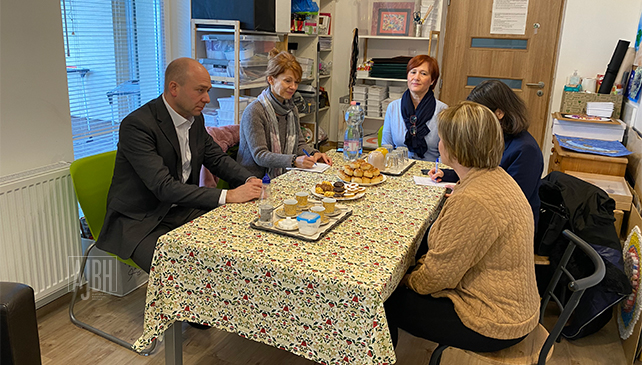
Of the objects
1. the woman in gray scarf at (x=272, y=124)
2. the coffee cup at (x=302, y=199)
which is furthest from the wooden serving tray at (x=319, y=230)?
the woman in gray scarf at (x=272, y=124)

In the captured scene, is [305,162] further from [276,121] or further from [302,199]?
[302,199]

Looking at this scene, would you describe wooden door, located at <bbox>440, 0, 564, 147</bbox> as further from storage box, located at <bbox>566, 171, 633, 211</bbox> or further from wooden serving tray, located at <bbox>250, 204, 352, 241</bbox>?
wooden serving tray, located at <bbox>250, 204, 352, 241</bbox>

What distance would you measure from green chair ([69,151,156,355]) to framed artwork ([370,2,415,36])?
336 centimetres

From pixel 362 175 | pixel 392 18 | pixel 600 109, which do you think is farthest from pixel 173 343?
pixel 392 18

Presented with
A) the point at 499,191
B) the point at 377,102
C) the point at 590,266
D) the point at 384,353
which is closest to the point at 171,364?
the point at 384,353

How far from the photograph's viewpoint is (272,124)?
2816 millimetres

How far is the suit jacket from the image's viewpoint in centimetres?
207

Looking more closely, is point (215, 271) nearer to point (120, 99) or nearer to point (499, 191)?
point (499, 191)

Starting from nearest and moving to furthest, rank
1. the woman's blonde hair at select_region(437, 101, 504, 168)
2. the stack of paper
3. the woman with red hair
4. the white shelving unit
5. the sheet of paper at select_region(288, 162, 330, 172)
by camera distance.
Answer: the woman's blonde hair at select_region(437, 101, 504, 168), the sheet of paper at select_region(288, 162, 330, 172), the woman with red hair, the stack of paper, the white shelving unit

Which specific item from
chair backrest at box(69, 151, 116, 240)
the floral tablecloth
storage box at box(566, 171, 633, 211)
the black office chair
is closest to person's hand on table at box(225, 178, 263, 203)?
the floral tablecloth

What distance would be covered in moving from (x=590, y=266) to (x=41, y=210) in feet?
8.48

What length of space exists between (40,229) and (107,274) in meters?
0.47

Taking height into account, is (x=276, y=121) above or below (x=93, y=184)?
above

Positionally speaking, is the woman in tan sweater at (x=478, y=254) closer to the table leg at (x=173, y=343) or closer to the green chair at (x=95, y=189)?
the table leg at (x=173, y=343)
